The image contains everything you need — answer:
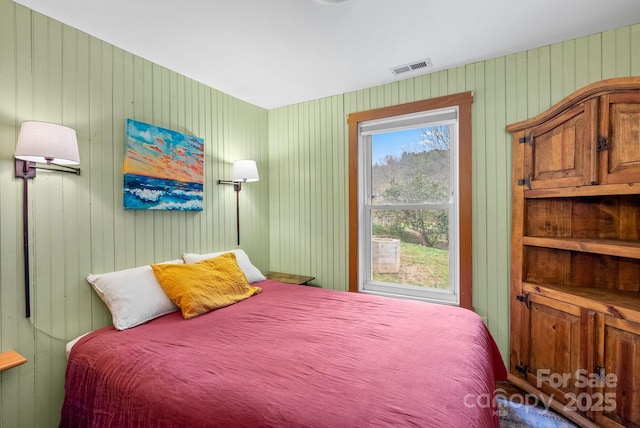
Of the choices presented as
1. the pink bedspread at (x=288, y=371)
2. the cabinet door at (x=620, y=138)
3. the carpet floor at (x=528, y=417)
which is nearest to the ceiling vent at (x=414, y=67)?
the cabinet door at (x=620, y=138)

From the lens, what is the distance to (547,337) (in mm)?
2031

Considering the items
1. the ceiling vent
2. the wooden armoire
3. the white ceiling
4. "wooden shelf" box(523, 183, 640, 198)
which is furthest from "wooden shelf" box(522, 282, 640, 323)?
the ceiling vent

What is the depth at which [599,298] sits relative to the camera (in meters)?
1.80

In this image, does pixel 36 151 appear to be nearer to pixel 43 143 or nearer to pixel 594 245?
pixel 43 143

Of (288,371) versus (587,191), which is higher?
(587,191)

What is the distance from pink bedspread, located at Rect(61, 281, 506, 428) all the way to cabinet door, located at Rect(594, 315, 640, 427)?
541mm

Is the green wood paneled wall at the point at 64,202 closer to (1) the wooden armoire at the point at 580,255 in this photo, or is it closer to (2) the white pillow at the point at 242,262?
(2) the white pillow at the point at 242,262

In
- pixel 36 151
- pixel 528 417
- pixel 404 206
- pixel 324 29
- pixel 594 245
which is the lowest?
pixel 528 417

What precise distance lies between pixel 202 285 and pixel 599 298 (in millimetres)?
2609

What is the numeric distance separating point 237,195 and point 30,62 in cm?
177

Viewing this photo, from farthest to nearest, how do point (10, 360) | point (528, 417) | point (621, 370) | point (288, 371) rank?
point (528, 417) < point (621, 370) < point (10, 360) < point (288, 371)

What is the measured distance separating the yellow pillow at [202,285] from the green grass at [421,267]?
147cm

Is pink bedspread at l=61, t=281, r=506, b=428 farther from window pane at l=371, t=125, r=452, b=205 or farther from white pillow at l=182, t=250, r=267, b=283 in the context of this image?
window pane at l=371, t=125, r=452, b=205

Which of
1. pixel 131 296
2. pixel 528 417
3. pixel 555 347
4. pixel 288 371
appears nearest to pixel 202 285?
pixel 131 296
